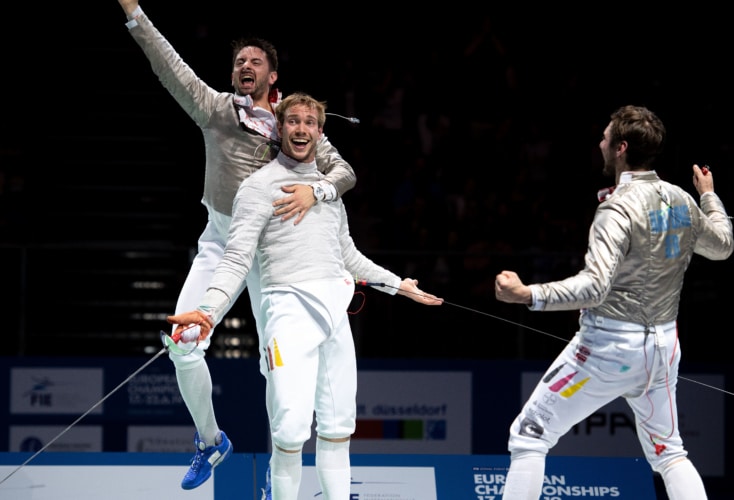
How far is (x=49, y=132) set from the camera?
7.56 metres

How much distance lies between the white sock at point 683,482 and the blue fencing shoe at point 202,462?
1.62 metres

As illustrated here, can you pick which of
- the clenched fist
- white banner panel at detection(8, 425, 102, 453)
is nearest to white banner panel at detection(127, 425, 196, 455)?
white banner panel at detection(8, 425, 102, 453)

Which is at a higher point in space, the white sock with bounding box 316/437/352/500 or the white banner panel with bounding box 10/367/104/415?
the white banner panel with bounding box 10/367/104/415

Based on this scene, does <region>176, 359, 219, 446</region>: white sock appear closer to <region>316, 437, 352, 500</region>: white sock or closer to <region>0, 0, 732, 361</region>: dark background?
<region>316, 437, 352, 500</region>: white sock

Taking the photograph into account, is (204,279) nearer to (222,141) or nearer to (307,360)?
(222,141)

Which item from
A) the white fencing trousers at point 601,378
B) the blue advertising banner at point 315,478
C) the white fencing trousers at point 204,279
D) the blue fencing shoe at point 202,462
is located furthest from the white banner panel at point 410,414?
the white fencing trousers at point 601,378

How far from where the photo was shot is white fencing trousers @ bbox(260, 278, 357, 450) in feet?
10.6

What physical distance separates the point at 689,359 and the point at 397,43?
3369 millimetres

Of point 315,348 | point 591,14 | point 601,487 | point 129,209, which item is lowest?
point 601,487

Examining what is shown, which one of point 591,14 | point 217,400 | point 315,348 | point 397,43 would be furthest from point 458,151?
point 315,348

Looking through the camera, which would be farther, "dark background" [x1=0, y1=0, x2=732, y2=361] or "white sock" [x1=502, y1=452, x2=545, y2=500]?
"dark background" [x1=0, y1=0, x2=732, y2=361]

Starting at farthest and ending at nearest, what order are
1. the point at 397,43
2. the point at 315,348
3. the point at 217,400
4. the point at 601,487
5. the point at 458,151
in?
the point at 397,43
the point at 458,151
the point at 217,400
the point at 601,487
the point at 315,348

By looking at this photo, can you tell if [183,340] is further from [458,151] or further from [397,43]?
[397,43]

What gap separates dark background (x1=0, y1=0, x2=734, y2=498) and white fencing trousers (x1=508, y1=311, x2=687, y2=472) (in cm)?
257
